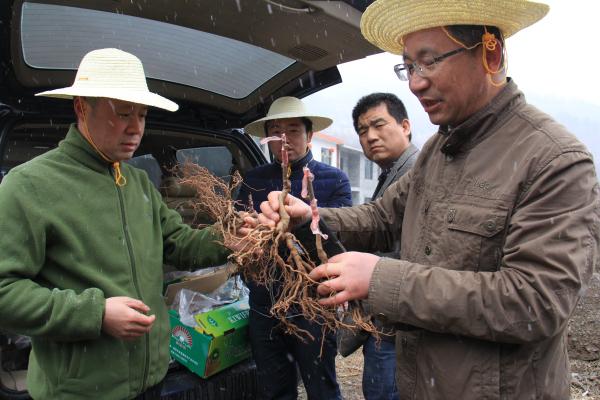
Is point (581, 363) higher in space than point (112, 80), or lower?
lower

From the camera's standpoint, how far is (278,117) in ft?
9.90

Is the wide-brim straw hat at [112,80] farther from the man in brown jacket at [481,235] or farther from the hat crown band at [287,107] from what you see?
the hat crown band at [287,107]

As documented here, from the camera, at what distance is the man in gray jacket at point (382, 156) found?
8.50 feet

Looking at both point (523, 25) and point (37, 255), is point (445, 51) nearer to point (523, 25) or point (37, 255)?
point (523, 25)

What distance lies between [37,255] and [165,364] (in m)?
0.73

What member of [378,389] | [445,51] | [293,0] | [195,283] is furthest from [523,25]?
[195,283]

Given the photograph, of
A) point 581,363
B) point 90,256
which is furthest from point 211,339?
point 581,363

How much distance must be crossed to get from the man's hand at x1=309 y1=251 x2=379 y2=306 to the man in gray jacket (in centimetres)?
117

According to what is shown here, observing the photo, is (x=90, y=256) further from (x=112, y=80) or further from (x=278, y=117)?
(x=278, y=117)

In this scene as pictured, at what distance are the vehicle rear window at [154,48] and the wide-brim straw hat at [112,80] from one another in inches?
24.2

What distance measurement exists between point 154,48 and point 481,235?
2.31 meters

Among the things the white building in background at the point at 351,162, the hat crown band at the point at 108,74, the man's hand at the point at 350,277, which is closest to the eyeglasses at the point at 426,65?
the man's hand at the point at 350,277

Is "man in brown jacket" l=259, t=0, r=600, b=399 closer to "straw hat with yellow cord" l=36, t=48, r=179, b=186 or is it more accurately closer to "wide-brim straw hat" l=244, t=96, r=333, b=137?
"straw hat with yellow cord" l=36, t=48, r=179, b=186

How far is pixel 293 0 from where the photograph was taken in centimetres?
203
